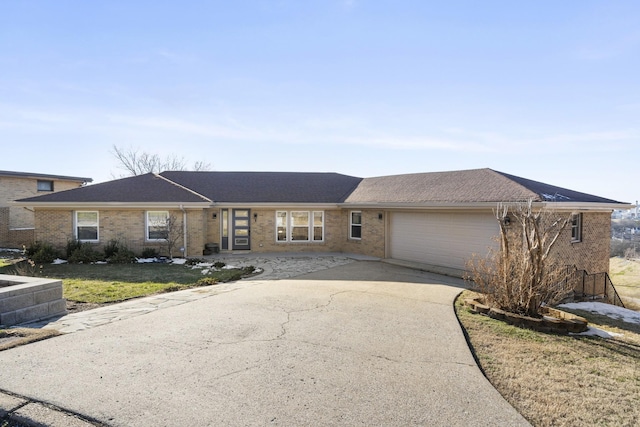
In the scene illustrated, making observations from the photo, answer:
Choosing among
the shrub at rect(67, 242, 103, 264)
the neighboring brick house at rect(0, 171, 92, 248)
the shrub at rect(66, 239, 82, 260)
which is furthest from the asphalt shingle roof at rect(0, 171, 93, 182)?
the shrub at rect(67, 242, 103, 264)

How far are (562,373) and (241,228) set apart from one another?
15.2 m

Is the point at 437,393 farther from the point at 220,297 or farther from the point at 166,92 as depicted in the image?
the point at 166,92

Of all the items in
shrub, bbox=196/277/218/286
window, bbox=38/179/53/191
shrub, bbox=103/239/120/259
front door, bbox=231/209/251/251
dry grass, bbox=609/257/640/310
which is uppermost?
window, bbox=38/179/53/191

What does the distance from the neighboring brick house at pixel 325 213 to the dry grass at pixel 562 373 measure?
219 inches

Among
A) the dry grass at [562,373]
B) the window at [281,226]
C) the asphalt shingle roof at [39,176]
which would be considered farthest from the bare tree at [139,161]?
the dry grass at [562,373]

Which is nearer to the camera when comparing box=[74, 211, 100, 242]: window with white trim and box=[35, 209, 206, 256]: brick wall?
A: box=[35, 209, 206, 256]: brick wall

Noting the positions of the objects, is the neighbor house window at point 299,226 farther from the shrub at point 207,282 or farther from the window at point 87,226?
the window at point 87,226

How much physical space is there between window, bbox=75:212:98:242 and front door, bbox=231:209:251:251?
6.06 m

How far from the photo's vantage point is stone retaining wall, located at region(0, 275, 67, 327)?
6.41 metres

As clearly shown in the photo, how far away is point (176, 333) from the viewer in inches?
233

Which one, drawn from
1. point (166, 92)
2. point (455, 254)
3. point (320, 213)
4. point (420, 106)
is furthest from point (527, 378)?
point (166, 92)

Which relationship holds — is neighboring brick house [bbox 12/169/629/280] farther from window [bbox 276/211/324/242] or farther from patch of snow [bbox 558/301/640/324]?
patch of snow [bbox 558/301/640/324]

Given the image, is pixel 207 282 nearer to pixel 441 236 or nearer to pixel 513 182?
pixel 441 236

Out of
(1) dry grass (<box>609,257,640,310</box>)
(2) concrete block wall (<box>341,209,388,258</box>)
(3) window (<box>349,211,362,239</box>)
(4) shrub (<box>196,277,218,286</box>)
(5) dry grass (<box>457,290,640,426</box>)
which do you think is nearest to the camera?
(5) dry grass (<box>457,290,640,426</box>)
